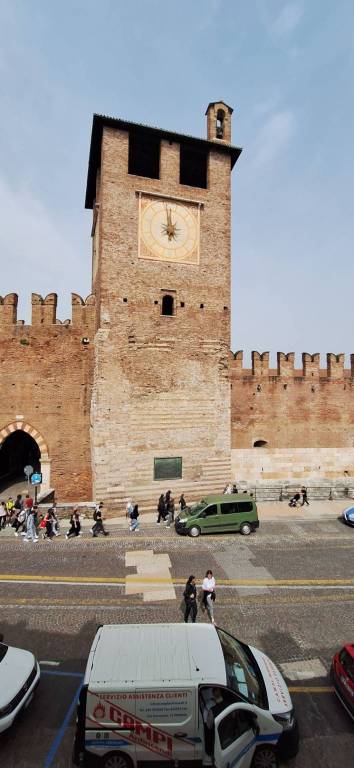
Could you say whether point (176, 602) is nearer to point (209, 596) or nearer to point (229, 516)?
point (209, 596)

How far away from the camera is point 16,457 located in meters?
25.6

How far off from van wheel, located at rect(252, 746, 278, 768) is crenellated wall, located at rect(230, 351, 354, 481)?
16024mm

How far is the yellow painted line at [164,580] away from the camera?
1163 cm

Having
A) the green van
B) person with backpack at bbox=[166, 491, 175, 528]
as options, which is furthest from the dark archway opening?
the green van

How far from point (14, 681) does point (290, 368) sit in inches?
781

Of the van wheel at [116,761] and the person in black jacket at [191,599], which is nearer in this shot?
the van wheel at [116,761]

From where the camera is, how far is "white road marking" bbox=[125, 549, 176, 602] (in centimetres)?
1114

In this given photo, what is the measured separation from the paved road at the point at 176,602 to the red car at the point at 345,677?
266 millimetres

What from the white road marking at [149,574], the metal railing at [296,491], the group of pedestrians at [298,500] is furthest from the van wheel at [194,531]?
the group of pedestrians at [298,500]

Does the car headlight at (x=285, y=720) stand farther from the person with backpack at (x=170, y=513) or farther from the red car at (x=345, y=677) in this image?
the person with backpack at (x=170, y=513)

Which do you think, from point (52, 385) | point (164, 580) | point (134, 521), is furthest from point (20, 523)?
point (164, 580)

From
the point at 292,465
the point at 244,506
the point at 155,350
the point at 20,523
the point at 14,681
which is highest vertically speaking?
the point at 155,350

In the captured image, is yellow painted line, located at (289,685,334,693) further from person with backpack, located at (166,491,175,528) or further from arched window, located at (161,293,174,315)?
arched window, located at (161,293,174,315)

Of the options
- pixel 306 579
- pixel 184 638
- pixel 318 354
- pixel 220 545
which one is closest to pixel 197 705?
pixel 184 638
